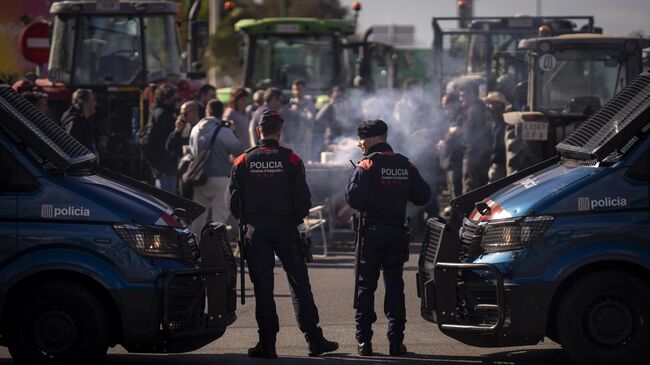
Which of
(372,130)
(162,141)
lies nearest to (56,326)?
(372,130)

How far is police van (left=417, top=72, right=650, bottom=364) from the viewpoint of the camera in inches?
323

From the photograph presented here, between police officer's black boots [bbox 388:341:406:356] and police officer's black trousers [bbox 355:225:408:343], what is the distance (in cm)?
3

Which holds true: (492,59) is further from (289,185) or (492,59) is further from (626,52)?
(289,185)

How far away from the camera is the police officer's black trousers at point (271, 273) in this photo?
914cm

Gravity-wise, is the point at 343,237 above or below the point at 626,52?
below

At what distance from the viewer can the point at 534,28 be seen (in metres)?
24.2

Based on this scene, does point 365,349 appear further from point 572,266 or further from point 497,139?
point 497,139

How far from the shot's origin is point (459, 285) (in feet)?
28.3

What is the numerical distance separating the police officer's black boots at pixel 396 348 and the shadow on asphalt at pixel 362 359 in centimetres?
5

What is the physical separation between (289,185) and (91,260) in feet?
5.41

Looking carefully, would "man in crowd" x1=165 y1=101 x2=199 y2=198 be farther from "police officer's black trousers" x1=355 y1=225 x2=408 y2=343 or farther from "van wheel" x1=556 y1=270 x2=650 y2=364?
"van wheel" x1=556 y1=270 x2=650 y2=364

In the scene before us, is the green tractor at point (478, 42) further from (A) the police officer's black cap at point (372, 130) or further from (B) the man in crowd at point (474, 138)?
(A) the police officer's black cap at point (372, 130)

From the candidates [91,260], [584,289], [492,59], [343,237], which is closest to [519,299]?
[584,289]

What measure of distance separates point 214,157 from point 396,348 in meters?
5.33
